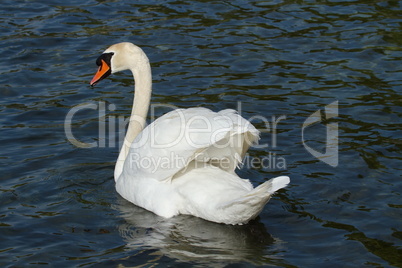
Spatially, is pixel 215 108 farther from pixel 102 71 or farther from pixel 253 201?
pixel 253 201

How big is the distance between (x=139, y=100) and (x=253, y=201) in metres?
2.42

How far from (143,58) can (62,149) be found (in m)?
1.59

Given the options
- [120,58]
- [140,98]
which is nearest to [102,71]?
[120,58]

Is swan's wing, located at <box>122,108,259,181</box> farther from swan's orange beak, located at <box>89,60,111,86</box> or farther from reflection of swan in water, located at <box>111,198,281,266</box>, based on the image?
swan's orange beak, located at <box>89,60,111,86</box>

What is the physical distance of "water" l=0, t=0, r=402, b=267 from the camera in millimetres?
6594

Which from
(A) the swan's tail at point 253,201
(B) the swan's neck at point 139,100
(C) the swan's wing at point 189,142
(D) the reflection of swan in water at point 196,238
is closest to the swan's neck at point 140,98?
(B) the swan's neck at point 139,100

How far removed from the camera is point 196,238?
22.0 feet

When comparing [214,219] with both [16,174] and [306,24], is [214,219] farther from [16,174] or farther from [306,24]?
[306,24]

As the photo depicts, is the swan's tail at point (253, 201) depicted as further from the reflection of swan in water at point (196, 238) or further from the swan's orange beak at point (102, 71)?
the swan's orange beak at point (102, 71)

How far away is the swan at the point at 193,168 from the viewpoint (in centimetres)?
670

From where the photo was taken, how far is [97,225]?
702 cm

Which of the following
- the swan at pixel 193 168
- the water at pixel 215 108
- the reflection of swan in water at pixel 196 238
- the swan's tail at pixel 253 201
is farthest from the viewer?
the swan at pixel 193 168

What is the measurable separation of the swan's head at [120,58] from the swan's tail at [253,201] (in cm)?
229

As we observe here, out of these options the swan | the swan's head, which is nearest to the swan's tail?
the swan
